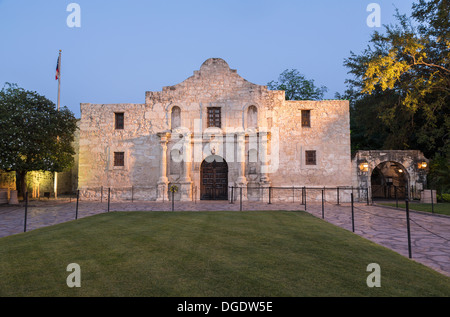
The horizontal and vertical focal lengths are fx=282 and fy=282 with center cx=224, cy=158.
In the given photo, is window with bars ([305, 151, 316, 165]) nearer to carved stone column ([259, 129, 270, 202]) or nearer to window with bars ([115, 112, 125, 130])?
carved stone column ([259, 129, 270, 202])

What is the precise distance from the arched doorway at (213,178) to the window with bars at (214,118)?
2.21m

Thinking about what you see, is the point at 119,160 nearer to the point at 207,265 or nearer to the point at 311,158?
the point at 311,158

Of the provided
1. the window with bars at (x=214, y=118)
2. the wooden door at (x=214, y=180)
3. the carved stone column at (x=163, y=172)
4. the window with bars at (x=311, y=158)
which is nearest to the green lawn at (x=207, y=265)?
the carved stone column at (x=163, y=172)

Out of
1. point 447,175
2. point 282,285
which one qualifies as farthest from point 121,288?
point 447,175

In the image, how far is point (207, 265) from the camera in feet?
13.6

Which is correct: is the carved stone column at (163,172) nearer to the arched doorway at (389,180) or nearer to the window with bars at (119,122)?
the window with bars at (119,122)

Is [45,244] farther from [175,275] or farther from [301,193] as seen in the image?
[301,193]

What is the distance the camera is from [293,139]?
62.1 ft

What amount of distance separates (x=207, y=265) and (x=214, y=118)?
16.0 m

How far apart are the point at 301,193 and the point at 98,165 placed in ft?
45.9

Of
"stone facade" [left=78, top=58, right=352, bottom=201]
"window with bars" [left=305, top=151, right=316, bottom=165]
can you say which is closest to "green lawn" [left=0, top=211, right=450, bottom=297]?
"stone facade" [left=78, top=58, right=352, bottom=201]

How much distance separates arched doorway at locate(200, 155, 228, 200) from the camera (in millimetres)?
19266

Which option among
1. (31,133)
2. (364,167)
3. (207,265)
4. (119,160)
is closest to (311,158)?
(364,167)

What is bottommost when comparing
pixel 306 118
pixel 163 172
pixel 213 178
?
pixel 213 178
